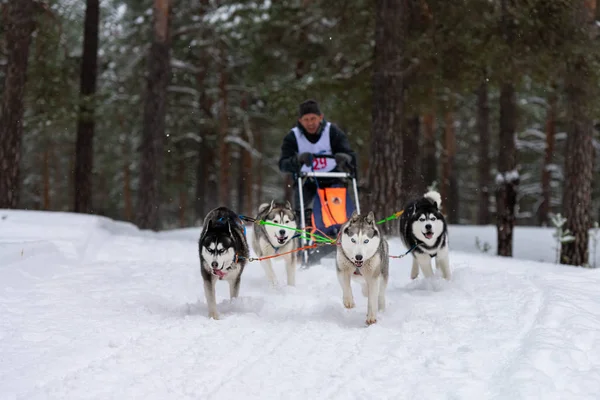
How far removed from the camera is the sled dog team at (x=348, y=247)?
174 inches

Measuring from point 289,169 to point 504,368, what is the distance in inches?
161

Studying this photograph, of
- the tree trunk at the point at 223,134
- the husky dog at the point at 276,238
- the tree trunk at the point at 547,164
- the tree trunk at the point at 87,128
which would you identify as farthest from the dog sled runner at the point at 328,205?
the tree trunk at the point at 547,164

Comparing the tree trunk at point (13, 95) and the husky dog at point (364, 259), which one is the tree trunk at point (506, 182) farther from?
the tree trunk at point (13, 95)

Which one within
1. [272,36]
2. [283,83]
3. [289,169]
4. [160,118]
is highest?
[272,36]

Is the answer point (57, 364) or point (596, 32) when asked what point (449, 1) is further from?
point (57, 364)

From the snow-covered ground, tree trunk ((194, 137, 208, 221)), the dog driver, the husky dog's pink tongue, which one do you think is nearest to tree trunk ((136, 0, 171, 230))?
the snow-covered ground

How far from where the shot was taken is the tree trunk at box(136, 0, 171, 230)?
480 inches

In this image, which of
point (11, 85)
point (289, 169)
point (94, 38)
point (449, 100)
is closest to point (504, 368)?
point (289, 169)

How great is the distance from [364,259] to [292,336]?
34.2 inches

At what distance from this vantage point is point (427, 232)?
5.34 meters

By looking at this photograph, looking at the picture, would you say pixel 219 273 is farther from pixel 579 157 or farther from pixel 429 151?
pixel 429 151

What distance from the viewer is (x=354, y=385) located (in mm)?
3027

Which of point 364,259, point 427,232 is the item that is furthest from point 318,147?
point 364,259

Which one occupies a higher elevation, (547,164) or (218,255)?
(547,164)
